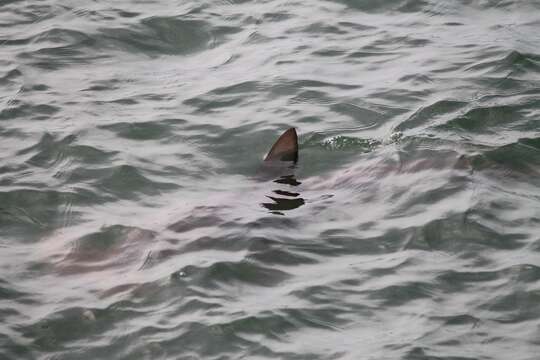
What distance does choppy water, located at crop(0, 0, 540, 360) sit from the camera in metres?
5.45

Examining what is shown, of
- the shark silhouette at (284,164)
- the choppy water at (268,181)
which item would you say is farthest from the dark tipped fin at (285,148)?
the choppy water at (268,181)

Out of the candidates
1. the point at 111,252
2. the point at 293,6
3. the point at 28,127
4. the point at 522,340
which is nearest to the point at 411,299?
the point at 522,340

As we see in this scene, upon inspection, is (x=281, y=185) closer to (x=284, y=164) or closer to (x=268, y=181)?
(x=268, y=181)

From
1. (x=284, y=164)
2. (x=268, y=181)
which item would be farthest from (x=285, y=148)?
(x=268, y=181)

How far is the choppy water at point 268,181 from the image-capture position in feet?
17.9

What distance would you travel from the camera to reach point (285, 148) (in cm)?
727

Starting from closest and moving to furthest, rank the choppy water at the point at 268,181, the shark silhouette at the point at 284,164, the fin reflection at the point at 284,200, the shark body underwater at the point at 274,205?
the choppy water at the point at 268,181, the shark body underwater at the point at 274,205, the fin reflection at the point at 284,200, the shark silhouette at the point at 284,164

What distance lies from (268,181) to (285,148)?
0.30 m

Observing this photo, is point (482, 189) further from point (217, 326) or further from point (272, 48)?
point (272, 48)

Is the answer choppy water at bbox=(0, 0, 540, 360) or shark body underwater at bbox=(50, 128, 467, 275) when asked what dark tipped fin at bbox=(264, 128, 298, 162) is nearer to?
shark body underwater at bbox=(50, 128, 467, 275)

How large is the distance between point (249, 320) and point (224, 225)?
1234 mm

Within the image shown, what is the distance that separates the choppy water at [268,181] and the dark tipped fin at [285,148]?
17 cm

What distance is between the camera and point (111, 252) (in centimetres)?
638

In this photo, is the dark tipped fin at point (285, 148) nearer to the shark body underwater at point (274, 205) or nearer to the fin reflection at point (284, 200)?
the shark body underwater at point (274, 205)
